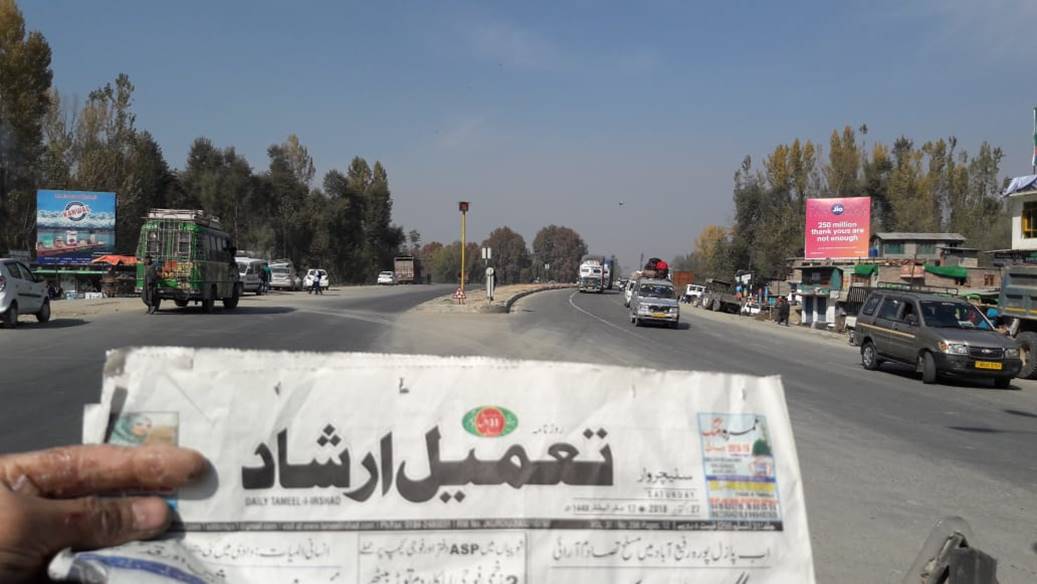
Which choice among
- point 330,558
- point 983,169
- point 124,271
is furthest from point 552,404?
point 983,169

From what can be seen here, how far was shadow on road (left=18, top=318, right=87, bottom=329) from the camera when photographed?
61.6 feet

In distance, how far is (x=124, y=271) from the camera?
1585 inches

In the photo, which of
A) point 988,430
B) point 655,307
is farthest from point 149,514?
point 655,307

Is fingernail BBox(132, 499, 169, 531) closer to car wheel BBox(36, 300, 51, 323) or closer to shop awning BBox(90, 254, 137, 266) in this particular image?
car wheel BBox(36, 300, 51, 323)

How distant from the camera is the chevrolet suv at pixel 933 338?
554 inches

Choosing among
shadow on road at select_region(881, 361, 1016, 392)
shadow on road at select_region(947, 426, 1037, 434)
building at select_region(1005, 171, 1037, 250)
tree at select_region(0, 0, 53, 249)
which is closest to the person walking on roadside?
building at select_region(1005, 171, 1037, 250)

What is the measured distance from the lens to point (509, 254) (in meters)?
188

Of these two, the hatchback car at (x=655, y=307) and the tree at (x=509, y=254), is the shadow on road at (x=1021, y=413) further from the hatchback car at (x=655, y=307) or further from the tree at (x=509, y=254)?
the tree at (x=509, y=254)

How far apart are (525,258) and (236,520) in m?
189

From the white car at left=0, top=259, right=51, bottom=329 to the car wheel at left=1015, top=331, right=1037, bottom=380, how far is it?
80.1 feet

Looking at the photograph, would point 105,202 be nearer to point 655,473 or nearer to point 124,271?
point 124,271

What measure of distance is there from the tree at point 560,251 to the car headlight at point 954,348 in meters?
176

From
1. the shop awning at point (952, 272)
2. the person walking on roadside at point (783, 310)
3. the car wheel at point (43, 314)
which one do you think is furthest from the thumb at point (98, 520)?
the person walking on roadside at point (783, 310)

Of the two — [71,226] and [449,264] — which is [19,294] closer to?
[71,226]
